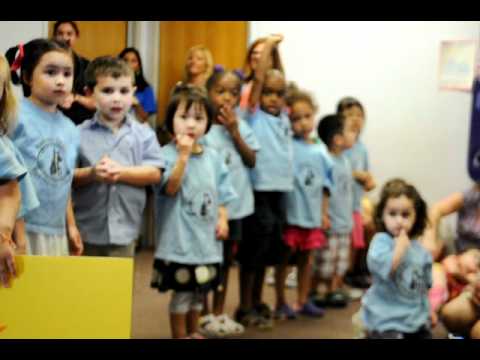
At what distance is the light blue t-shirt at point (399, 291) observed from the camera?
1504 mm

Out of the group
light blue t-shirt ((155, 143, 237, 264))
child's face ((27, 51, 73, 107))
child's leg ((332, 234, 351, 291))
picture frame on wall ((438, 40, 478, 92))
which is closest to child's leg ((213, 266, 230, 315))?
light blue t-shirt ((155, 143, 237, 264))

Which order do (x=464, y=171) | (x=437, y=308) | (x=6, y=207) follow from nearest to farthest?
(x=6, y=207) < (x=464, y=171) < (x=437, y=308)

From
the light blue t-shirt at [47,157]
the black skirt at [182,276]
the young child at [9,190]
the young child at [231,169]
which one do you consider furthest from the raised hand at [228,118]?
the young child at [9,190]

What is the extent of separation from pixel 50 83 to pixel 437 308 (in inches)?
40.0

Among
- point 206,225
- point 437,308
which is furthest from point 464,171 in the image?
point 206,225

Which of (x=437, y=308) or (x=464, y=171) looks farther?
(x=437, y=308)

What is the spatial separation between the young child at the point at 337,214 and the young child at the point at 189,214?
447 mm

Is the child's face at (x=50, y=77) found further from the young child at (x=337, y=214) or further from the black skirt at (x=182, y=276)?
the young child at (x=337, y=214)

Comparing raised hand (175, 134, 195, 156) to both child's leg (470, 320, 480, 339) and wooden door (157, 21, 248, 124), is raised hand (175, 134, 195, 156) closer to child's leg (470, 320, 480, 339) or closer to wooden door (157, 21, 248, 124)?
wooden door (157, 21, 248, 124)

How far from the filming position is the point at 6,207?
1.05 m

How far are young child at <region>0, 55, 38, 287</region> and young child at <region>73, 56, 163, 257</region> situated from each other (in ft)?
0.35

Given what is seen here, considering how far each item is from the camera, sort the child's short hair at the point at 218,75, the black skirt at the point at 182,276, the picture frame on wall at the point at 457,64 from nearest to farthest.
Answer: the picture frame on wall at the point at 457,64, the child's short hair at the point at 218,75, the black skirt at the point at 182,276

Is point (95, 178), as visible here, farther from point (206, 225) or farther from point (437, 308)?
point (437, 308)

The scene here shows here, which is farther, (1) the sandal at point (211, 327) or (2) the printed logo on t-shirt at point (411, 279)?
(1) the sandal at point (211, 327)
